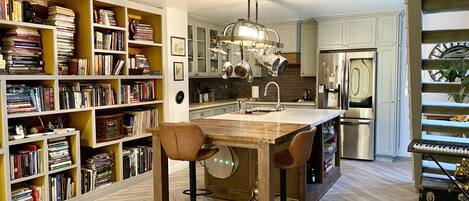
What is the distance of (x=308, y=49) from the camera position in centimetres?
620

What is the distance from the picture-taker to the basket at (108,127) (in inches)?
158

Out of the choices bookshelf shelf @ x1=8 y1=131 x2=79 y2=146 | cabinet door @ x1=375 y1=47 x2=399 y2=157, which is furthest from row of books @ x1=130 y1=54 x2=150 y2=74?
cabinet door @ x1=375 y1=47 x2=399 y2=157

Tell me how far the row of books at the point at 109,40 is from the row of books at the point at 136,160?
1247 millimetres

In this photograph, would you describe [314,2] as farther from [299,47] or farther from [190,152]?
[190,152]

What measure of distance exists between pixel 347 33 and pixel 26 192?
4.74 m

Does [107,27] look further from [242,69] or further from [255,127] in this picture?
[255,127]

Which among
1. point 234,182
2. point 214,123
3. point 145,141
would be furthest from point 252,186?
point 145,141

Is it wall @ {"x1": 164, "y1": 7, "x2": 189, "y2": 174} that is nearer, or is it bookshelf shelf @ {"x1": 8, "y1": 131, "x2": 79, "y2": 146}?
bookshelf shelf @ {"x1": 8, "y1": 131, "x2": 79, "y2": 146}

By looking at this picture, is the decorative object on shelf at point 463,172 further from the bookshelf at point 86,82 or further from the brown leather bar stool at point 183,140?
the bookshelf at point 86,82

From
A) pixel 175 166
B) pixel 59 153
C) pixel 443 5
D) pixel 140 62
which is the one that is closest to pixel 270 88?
pixel 175 166

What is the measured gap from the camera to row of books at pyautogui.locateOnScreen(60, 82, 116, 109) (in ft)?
11.8

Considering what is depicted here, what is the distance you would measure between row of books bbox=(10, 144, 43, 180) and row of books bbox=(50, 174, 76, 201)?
0.23 meters

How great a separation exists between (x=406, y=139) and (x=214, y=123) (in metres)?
3.62

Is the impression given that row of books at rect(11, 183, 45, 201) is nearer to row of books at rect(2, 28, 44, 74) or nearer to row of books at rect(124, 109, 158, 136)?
row of books at rect(2, 28, 44, 74)
